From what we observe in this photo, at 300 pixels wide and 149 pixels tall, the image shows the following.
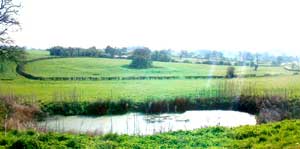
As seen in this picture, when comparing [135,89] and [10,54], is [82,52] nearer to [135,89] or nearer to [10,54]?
[135,89]

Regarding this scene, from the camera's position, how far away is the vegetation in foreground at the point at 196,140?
38.0 ft

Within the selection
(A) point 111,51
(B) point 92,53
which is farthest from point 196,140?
(A) point 111,51

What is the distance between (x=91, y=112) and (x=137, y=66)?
37.5m

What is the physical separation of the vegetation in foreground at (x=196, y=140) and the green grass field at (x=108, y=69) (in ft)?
167

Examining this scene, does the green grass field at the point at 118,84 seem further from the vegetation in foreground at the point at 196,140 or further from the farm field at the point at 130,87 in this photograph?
the vegetation in foreground at the point at 196,140

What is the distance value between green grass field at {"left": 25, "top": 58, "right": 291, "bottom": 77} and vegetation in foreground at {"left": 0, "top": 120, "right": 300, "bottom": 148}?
50.8 metres

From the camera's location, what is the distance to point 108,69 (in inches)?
2852

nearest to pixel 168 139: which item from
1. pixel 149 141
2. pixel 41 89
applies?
pixel 149 141

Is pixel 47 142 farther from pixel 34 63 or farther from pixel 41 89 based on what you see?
pixel 34 63

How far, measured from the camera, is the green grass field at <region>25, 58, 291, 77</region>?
219 feet

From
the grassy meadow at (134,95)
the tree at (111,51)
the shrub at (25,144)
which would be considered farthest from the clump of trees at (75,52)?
the shrub at (25,144)

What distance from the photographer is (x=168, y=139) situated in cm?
1338

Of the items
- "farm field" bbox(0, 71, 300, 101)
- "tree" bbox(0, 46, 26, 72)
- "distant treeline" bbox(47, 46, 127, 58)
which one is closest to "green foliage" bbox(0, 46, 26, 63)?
"tree" bbox(0, 46, 26, 72)

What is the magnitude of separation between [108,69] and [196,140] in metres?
60.5
